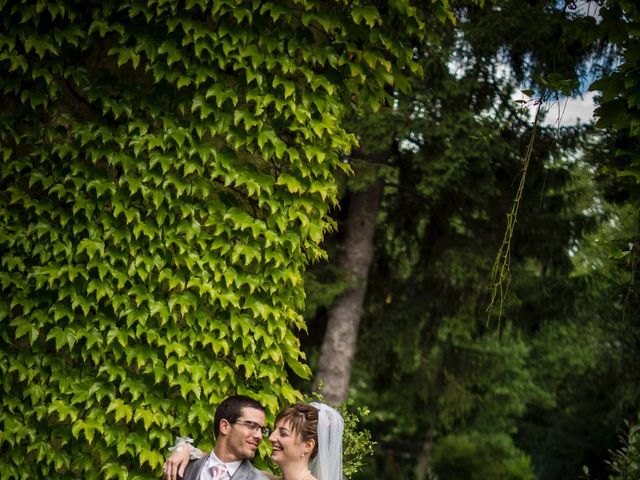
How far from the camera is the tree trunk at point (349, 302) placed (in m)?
12.7

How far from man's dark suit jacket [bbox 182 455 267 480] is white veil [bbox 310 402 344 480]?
367mm

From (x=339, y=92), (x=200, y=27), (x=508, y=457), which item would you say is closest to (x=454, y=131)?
(x=339, y=92)

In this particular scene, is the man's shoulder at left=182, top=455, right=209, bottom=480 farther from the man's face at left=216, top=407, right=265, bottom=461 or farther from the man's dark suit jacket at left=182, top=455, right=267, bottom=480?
the man's face at left=216, top=407, right=265, bottom=461

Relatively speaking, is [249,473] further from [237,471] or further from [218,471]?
[218,471]

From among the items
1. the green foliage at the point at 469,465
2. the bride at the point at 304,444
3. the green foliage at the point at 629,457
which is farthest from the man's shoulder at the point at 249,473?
the green foliage at the point at 469,465

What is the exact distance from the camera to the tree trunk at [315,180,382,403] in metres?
12.7

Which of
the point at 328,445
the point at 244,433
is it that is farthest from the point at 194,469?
the point at 328,445

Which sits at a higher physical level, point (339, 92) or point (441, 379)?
point (339, 92)

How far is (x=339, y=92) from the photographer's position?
5.53 metres

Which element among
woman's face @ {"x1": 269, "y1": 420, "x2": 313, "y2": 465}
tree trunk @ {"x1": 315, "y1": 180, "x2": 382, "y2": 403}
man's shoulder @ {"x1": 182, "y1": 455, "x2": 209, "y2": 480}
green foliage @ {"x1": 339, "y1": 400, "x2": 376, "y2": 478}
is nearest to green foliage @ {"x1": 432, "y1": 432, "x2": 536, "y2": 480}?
tree trunk @ {"x1": 315, "y1": 180, "x2": 382, "y2": 403}

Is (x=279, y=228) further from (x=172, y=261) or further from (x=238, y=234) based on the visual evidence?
(x=172, y=261)

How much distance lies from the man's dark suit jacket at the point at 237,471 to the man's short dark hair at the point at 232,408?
22cm

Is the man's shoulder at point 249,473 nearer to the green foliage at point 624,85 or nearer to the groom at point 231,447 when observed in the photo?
the groom at point 231,447

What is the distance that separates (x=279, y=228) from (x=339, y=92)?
1.11 metres
